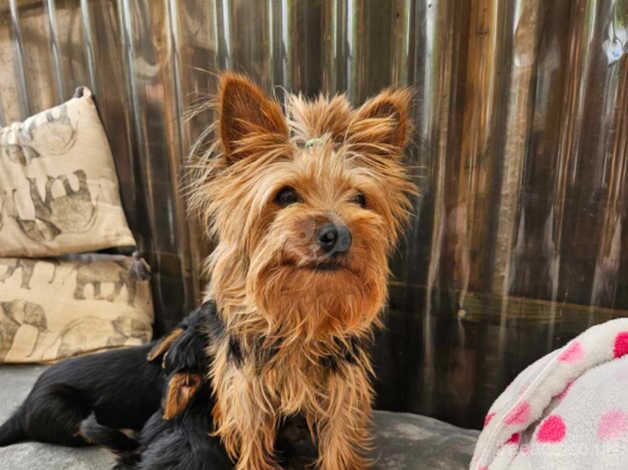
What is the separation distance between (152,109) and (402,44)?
108 centimetres

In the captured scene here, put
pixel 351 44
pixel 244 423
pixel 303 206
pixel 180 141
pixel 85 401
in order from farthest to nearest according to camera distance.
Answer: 1. pixel 180 141
2. pixel 351 44
3. pixel 85 401
4. pixel 244 423
5. pixel 303 206

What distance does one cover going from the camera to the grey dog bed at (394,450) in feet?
4.58

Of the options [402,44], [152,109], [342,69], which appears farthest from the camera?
[152,109]

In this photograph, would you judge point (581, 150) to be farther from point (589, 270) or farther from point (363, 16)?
point (363, 16)

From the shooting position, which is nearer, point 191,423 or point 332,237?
point 332,237

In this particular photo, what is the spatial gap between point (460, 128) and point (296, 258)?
0.81 metres

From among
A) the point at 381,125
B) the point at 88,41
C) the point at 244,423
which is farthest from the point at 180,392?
the point at 88,41

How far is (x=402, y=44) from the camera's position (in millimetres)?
1506

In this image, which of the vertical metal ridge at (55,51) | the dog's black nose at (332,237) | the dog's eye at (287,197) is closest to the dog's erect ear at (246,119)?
the dog's eye at (287,197)

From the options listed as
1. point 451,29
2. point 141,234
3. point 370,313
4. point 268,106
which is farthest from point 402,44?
point 141,234

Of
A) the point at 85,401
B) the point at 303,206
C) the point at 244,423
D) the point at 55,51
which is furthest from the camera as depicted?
the point at 55,51

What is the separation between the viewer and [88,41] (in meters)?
2.02

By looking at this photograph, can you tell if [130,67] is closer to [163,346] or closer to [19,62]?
[19,62]

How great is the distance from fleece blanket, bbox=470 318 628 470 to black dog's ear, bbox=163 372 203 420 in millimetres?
765
